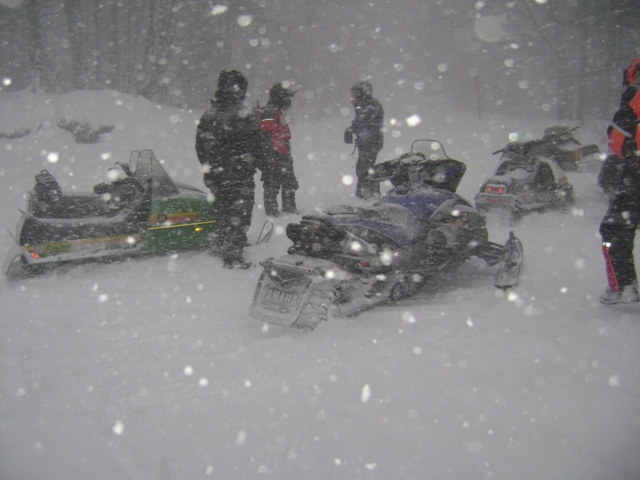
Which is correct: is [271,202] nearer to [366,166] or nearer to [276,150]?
[276,150]

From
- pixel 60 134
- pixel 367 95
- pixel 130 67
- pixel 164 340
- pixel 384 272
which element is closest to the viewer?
pixel 164 340

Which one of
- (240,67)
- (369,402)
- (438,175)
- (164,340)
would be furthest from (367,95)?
(240,67)

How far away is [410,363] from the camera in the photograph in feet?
8.12

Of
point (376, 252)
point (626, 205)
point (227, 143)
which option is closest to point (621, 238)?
point (626, 205)

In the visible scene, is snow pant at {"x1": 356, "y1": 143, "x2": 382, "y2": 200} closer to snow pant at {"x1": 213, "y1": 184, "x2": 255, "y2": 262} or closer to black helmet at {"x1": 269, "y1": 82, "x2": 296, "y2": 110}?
black helmet at {"x1": 269, "y1": 82, "x2": 296, "y2": 110}

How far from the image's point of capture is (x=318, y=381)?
7.73 feet

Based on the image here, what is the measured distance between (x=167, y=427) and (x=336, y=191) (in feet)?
20.5

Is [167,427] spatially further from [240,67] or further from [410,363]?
[240,67]

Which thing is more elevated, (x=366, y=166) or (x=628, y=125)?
(x=628, y=125)

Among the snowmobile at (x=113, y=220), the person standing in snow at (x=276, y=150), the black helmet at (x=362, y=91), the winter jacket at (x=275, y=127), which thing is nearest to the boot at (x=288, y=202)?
the person standing in snow at (x=276, y=150)

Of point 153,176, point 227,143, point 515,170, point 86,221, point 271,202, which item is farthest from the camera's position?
point 271,202

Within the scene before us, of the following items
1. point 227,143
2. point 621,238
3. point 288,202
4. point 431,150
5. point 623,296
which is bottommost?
point 623,296

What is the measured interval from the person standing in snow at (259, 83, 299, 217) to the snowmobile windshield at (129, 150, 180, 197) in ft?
5.43

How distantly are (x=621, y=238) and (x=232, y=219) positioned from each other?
3.49 metres
